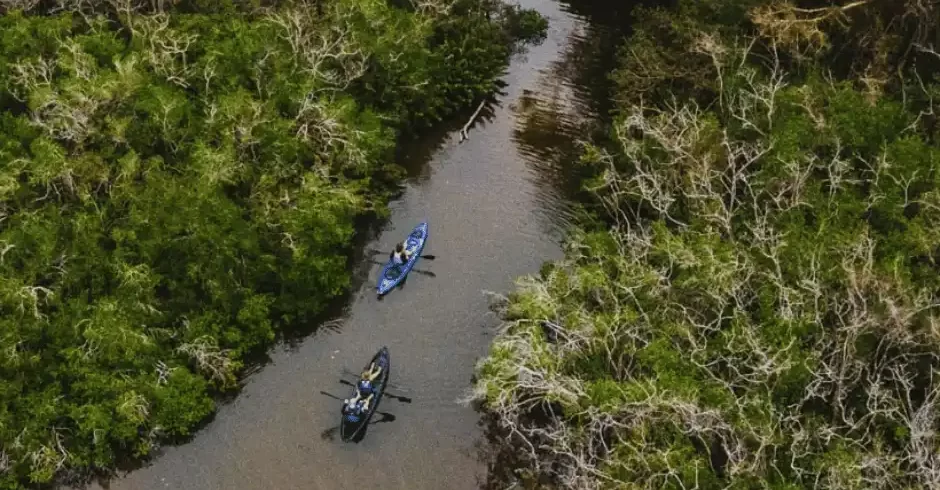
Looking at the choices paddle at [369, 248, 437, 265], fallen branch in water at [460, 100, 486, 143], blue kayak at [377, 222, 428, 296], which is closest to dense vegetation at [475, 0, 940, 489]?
paddle at [369, 248, 437, 265]

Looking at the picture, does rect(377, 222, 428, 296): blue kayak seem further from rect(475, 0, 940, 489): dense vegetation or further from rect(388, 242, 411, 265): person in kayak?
rect(475, 0, 940, 489): dense vegetation

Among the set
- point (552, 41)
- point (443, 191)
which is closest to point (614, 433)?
point (443, 191)

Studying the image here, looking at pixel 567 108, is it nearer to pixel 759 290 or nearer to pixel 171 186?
pixel 759 290

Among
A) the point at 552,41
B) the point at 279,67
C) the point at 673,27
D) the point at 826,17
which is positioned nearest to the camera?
the point at 826,17

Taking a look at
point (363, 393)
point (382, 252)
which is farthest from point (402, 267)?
point (363, 393)

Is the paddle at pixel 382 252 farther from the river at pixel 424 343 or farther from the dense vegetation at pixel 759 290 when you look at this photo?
the dense vegetation at pixel 759 290

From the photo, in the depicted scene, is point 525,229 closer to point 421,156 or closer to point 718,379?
point 421,156
